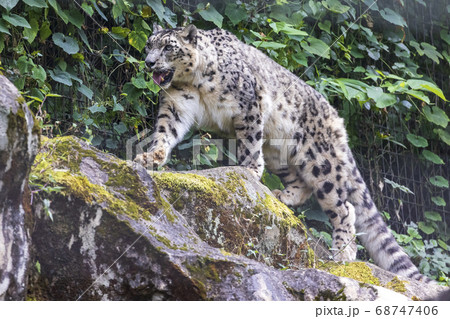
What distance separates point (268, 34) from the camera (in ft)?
23.2

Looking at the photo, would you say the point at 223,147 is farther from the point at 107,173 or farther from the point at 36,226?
the point at 36,226

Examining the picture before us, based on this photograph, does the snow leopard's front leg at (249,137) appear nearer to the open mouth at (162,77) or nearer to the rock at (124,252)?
the open mouth at (162,77)

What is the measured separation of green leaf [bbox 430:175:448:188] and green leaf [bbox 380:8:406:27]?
6.57ft

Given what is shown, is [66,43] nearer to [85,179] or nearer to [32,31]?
[32,31]

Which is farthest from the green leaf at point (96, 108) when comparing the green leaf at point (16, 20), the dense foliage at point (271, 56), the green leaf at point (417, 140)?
the green leaf at point (417, 140)

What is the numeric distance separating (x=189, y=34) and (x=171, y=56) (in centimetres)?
27

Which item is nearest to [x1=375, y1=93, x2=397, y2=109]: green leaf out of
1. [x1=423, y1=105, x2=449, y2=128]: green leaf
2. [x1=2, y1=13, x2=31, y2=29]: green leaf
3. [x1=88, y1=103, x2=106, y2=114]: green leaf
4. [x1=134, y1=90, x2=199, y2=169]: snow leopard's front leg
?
[x1=423, y1=105, x2=449, y2=128]: green leaf

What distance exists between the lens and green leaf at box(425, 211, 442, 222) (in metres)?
8.25

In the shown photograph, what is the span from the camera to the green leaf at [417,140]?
8.30m

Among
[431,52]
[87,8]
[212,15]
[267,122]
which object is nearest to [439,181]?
[431,52]

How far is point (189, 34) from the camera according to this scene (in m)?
5.91

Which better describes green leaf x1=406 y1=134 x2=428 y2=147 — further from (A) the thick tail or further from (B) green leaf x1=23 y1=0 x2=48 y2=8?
(B) green leaf x1=23 y1=0 x2=48 y2=8

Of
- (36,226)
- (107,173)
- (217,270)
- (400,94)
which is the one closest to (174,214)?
(107,173)

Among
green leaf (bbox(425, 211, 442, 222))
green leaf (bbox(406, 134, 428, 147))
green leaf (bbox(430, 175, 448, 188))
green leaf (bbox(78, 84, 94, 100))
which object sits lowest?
green leaf (bbox(425, 211, 442, 222))
